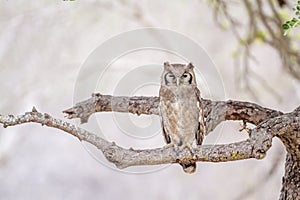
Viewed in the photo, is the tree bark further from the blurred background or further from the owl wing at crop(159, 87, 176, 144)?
the blurred background

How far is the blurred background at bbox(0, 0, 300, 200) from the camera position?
3.24m

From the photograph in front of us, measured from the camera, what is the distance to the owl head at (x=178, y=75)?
→ 1.35 m

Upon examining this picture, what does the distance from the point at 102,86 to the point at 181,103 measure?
1.72 meters

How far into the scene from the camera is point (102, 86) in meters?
3.08

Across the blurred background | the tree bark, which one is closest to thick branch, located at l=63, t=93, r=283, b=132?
the tree bark

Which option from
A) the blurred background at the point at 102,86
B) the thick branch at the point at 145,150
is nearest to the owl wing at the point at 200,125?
the thick branch at the point at 145,150

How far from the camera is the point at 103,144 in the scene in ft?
3.84

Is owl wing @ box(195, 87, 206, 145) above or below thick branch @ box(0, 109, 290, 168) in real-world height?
above

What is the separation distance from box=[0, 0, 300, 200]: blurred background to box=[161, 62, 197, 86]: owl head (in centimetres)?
159

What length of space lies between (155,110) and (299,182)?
353mm

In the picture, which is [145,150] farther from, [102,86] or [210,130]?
[102,86]

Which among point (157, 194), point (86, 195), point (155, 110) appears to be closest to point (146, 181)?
point (157, 194)

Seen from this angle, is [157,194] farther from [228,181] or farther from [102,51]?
[102,51]

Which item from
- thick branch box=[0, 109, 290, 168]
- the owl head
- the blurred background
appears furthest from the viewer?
the blurred background
